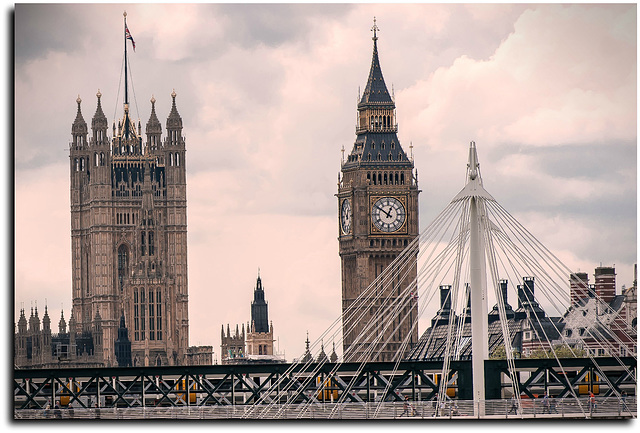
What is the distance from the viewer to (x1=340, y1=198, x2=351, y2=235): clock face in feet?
398

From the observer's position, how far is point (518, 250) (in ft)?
193

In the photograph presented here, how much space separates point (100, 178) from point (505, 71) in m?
87.8

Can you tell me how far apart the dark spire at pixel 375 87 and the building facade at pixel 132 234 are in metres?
38.2

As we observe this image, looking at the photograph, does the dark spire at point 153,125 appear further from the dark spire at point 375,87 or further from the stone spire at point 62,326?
the dark spire at point 375,87

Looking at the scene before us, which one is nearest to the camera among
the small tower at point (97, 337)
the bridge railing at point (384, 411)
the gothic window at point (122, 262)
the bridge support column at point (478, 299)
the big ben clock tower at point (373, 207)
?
the bridge railing at point (384, 411)

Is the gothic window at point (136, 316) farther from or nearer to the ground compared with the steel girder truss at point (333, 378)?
farther from the ground

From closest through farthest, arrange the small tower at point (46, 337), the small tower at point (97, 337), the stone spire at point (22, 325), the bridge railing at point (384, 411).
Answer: the bridge railing at point (384, 411) → the stone spire at point (22, 325) → the small tower at point (46, 337) → the small tower at point (97, 337)

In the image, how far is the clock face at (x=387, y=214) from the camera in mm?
126312

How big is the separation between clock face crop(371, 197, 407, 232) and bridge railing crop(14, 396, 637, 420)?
220ft

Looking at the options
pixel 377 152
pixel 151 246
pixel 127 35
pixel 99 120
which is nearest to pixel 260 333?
pixel 151 246

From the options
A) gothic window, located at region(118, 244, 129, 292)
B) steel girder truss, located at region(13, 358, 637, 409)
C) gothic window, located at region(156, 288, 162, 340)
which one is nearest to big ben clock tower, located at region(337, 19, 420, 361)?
gothic window, located at region(156, 288, 162, 340)

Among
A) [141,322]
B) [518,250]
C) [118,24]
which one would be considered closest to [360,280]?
[141,322]

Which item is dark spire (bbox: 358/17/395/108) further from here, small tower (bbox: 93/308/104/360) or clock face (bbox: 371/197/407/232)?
small tower (bbox: 93/308/104/360)

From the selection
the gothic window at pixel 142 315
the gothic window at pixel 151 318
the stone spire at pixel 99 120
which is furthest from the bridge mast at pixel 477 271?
the gothic window at pixel 151 318
